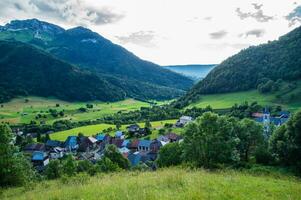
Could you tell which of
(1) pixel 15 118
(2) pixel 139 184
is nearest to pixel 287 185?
(2) pixel 139 184

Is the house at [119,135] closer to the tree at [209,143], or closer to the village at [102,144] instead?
the village at [102,144]

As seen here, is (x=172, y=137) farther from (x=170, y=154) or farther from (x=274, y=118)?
(x=170, y=154)

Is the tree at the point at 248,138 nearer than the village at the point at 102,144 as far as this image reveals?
Yes

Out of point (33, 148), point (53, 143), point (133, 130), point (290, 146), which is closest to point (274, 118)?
point (133, 130)

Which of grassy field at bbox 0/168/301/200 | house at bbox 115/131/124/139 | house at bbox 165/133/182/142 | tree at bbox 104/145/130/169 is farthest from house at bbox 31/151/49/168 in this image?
grassy field at bbox 0/168/301/200

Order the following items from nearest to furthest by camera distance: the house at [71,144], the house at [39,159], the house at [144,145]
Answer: the house at [144,145] → the house at [39,159] → the house at [71,144]

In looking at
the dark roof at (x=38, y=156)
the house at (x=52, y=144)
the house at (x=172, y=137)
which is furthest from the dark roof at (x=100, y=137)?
the house at (x=172, y=137)
